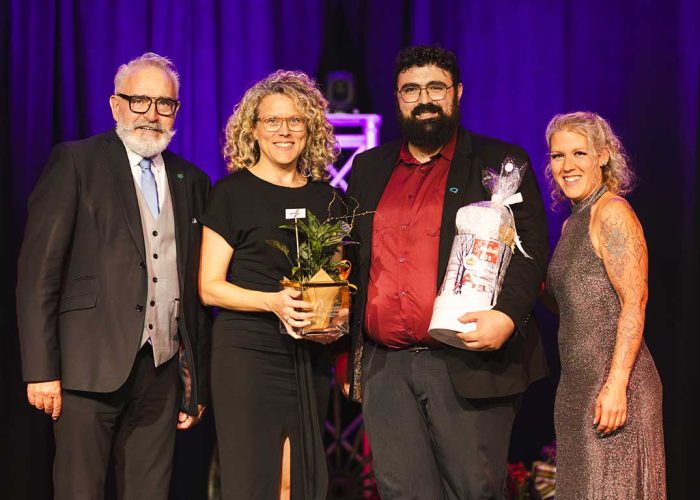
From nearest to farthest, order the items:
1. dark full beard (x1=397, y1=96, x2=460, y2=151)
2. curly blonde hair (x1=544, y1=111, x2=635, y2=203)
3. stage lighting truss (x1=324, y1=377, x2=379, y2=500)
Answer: dark full beard (x1=397, y1=96, x2=460, y2=151) → curly blonde hair (x1=544, y1=111, x2=635, y2=203) → stage lighting truss (x1=324, y1=377, x2=379, y2=500)

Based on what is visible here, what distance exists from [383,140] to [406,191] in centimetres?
160

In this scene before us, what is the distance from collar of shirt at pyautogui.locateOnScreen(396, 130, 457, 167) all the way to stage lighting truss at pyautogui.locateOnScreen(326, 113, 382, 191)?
1111 mm

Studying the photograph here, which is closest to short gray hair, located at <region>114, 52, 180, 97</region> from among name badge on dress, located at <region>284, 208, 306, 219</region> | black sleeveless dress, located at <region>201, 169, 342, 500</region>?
black sleeveless dress, located at <region>201, 169, 342, 500</region>

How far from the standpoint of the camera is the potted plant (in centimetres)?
266

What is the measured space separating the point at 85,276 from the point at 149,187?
40cm

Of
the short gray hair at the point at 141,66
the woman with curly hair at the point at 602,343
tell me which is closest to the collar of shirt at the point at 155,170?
the short gray hair at the point at 141,66

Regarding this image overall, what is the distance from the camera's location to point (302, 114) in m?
3.08

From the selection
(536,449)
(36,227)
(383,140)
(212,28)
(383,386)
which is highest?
(212,28)

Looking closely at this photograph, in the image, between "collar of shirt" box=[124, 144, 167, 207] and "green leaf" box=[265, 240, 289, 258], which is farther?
"collar of shirt" box=[124, 144, 167, 207]

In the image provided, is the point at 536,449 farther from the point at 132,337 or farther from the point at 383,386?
the point at 132,337

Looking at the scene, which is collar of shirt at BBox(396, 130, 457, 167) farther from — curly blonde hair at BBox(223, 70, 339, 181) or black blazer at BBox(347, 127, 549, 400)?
curly blonde hair at BBox(223, 70, 339, 181)

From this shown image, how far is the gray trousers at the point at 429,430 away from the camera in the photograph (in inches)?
108

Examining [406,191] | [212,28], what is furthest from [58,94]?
[406,191]

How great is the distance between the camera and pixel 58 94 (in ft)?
13.4
